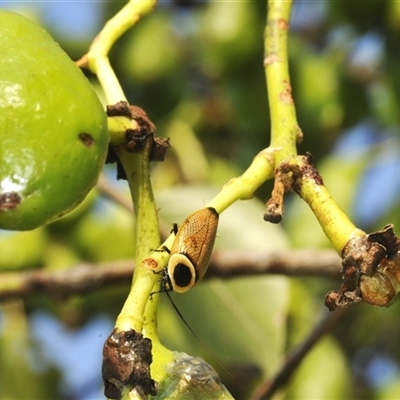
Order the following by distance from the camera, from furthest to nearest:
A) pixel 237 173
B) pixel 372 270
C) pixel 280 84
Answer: pixel 237 173 < pixel 280 84 < pixel 372 270

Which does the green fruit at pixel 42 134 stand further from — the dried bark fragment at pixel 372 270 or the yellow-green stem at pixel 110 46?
the dried bark fragment at pixel 372 270

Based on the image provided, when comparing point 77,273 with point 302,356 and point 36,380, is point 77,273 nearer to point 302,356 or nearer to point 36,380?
point 302,356

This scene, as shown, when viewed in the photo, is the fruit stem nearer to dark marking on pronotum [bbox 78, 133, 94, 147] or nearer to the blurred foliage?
dark marking on pronotum [bbox 78, 133, 94, 147]

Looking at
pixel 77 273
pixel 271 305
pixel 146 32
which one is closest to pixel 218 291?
pixel 271 305

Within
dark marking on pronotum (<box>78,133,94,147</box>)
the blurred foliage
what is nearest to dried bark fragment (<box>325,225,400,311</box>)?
dark marking on pronotum (<box>78,133,94,147</box>)

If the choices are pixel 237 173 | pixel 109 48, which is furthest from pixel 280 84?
pixel 237 173

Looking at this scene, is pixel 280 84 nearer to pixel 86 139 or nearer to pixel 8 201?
pixel 86 139

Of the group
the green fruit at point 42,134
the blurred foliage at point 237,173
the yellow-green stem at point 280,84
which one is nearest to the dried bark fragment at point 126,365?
the green fruit at point 42,134
